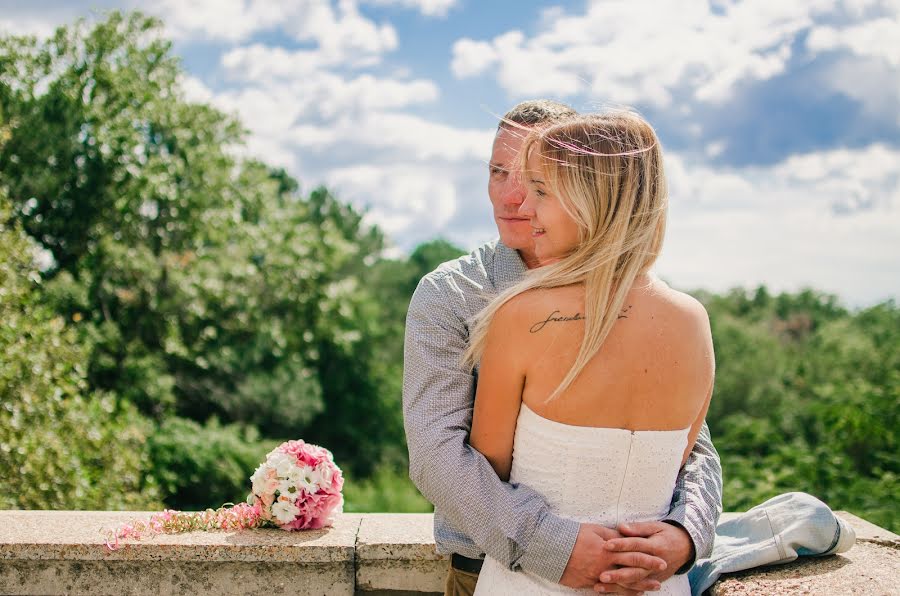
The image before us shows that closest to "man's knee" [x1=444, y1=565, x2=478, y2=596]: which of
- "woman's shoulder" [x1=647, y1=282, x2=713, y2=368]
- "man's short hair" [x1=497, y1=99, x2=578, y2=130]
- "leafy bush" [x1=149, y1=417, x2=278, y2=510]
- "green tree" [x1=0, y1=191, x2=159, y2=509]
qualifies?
"woman's shoulder" [x1=647, y1=282, x2=713, y2=368]

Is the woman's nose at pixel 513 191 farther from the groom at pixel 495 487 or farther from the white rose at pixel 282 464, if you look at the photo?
the white rose at pixel 282 464

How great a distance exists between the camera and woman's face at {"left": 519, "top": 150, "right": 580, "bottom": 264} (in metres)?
1.80

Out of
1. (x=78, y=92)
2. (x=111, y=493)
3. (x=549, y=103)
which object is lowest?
(x=111, y=493)

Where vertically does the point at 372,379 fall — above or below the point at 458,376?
below

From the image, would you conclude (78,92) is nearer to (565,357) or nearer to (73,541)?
A: (73,541)

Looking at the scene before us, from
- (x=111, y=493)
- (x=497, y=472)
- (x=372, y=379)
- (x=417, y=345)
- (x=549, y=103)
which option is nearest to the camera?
(x=497, y=472)

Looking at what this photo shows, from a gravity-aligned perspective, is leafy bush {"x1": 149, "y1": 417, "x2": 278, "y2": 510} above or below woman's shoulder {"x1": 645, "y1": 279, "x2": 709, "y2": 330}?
below

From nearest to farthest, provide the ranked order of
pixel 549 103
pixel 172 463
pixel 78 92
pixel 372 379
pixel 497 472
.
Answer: pixel 497 472 → pixel 549 103 → pixel 78 92 → pixel 172 463 → pixel 372 379

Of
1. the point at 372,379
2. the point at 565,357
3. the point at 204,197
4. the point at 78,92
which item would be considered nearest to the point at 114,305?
the point at 204,197

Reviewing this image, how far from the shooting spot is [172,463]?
43.0 feet

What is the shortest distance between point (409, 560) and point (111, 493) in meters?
4.50

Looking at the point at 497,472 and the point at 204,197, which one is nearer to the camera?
the point at 497,472

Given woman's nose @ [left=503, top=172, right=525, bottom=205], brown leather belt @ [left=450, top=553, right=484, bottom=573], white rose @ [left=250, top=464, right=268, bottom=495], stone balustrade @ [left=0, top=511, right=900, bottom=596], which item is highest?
woman's nose @ [left=503, top=172, right=525, bottom=205]

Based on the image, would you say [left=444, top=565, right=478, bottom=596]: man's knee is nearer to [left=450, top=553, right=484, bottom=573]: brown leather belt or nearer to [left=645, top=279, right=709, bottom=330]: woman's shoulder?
[left=450, top=553, right=484, bottom=573]: brown leather belt
